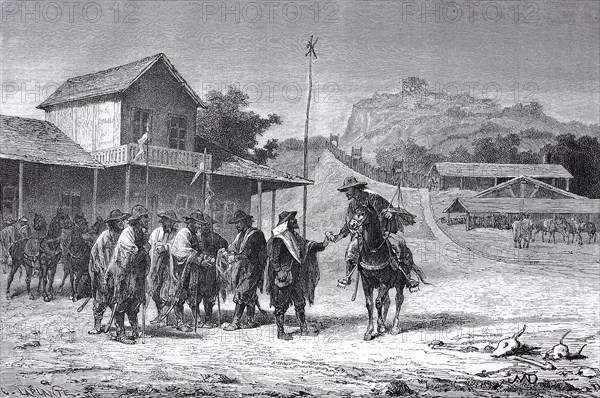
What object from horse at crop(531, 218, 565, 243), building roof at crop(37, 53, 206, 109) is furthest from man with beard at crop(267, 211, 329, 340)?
horse at crop(531, 218, 565, 243)

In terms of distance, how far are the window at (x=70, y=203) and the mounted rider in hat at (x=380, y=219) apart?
303cm

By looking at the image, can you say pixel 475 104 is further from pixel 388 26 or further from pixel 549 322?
pixel 549 322

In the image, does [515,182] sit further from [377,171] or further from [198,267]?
[198,267]

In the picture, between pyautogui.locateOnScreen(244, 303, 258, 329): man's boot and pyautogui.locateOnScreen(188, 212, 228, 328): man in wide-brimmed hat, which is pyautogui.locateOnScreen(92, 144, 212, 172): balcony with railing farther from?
pyautogui.locateOnScreen(244, 303, 258, 329): man's boot

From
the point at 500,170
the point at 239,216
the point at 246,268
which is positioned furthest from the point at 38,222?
the point at 500,170

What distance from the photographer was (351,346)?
8.57 m

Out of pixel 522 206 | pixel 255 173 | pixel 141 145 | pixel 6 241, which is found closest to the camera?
pixel 6 241

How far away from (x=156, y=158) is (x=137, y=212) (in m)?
0.85

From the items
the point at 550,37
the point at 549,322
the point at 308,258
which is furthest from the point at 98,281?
the point at 550,37

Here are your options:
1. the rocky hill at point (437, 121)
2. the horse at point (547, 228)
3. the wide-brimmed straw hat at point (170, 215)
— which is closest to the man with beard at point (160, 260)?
the wide-brimmed straw hat at point (170, 215)

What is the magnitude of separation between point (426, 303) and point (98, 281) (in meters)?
3.76

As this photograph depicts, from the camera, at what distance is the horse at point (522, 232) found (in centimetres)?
955

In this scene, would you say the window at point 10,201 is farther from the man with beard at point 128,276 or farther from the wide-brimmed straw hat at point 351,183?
the wide-brimmed straw hat at point 351,183

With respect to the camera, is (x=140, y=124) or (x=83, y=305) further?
(x=140, y=124)
